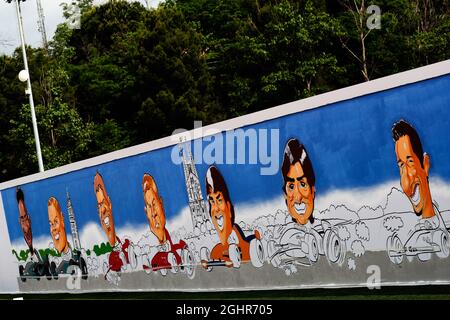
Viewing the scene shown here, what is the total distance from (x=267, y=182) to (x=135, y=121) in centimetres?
4287

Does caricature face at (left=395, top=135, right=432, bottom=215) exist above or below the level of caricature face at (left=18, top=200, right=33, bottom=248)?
above

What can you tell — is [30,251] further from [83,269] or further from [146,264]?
[146,264]

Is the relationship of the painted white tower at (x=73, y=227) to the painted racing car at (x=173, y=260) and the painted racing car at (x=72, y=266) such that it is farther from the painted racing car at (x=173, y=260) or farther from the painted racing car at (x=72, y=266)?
the painted racing car at (x=173, y=260)

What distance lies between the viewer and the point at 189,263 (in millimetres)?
15602

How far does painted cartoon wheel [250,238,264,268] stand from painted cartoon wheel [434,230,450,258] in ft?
12.4

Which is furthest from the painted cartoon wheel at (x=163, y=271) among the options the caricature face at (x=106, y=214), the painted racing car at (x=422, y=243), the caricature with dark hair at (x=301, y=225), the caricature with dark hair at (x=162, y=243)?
the painted racing car at (x=422, y=243)

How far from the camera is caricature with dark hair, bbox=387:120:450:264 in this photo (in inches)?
419

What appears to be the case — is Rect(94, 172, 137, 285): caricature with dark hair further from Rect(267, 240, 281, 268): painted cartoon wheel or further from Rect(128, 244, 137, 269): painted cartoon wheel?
Rect(267, 240, 281, 268): painted cartoon wheel

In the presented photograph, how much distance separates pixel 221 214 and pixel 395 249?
3923 millimetres

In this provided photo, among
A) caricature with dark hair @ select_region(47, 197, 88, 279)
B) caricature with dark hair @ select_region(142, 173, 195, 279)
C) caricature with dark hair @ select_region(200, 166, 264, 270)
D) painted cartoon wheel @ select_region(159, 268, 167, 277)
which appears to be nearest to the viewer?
caricature with dark hair @ select_region(200, 166, 264, 270)

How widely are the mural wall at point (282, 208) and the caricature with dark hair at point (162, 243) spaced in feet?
0.08

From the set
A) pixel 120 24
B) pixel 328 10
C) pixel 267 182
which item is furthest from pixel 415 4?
pixel 267 182

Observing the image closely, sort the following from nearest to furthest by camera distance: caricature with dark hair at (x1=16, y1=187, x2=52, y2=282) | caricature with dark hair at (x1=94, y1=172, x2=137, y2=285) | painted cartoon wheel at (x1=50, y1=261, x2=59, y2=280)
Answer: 1. caricature with dark hair at (x1=94, y1=172, x2=137, y2=285)
2. painted cartoon wheel at (x1=50, y1=261, x2=59, y2=280)
3. caricature with dark hair at (x1=16, y1=187, x2=52, y2=282)

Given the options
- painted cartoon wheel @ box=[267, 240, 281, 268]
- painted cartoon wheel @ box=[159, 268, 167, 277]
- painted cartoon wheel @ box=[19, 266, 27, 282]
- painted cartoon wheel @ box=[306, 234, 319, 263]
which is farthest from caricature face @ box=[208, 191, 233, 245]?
painted cartoon wheel @ box=[19, 266, 27, 282]
